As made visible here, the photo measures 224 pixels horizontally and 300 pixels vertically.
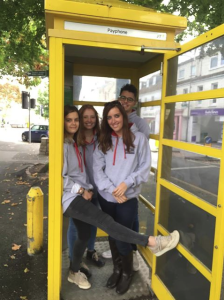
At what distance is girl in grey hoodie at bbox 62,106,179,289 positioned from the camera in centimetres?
230

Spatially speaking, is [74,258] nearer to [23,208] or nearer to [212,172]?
[212,172]

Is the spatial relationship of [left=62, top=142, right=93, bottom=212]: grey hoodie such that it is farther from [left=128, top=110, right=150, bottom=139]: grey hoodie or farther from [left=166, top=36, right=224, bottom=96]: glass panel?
[left=166, top=36, right=224, bottom=96]: glass panel

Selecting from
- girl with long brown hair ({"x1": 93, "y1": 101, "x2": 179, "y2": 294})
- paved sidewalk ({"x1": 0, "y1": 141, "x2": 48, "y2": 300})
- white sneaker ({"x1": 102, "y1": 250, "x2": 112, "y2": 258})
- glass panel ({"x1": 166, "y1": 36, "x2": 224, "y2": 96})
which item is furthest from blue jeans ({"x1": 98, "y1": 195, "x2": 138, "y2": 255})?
glass panel ({"x1": 166, "y1": 36, "x2": 224, "y2": 96})

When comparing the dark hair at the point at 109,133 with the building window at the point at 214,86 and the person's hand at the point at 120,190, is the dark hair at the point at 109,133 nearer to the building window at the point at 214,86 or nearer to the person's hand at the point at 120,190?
the person's hand at the point at 120,190

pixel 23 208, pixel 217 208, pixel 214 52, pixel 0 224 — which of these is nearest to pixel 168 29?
pixel 214 52

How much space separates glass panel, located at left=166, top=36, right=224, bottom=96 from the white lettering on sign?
26 cm

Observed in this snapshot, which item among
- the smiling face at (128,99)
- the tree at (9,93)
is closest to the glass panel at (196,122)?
the smiling face at (128,99)

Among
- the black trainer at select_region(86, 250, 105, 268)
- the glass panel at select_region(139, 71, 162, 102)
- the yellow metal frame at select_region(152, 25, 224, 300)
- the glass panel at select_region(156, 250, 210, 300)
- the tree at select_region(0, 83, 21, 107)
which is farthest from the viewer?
the tree at select_region(0, 83, 21, 107)

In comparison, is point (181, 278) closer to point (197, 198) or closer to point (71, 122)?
point (197, 198)

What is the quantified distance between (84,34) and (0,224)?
3656 mm

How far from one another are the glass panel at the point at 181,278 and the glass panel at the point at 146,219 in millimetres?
657

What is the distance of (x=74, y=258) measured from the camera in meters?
2.67

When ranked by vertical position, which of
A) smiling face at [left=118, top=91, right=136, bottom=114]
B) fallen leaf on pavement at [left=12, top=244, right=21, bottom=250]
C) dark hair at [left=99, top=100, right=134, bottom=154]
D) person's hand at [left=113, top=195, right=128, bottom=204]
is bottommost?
fallen leaf on pavement at [left=12, top=244, right=21, bottom=250]

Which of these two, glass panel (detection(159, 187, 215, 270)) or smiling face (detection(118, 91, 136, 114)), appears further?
smiling face (detection(118, 91, 136, 114))
